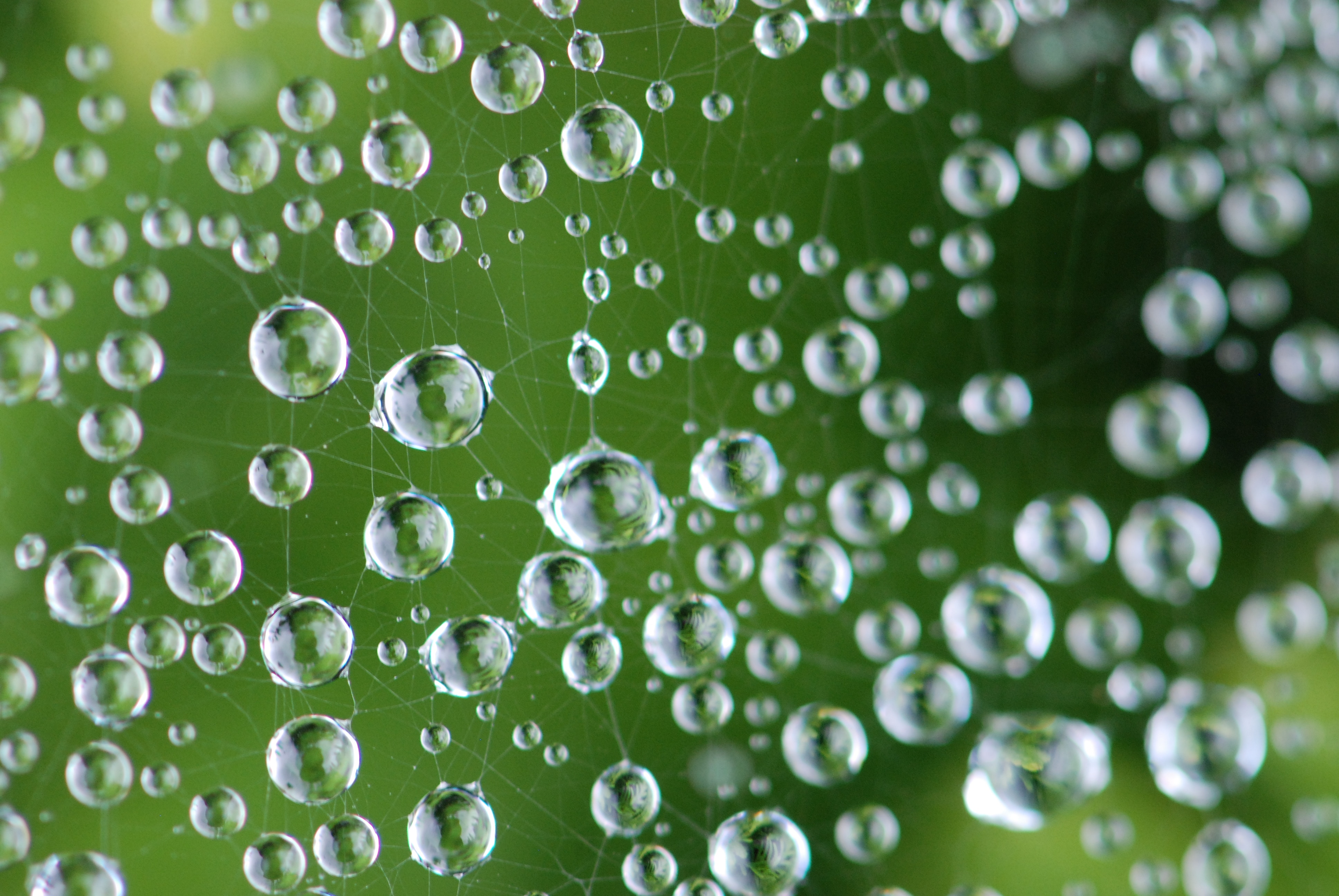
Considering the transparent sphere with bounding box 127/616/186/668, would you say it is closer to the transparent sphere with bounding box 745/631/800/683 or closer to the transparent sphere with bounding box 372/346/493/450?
the transparent sphere with bounding box 372/346/493/450

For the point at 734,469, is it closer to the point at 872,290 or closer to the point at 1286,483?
the point at 872,290

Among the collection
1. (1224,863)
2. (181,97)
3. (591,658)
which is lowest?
(1224,863)

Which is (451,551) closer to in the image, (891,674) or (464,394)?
(464,394)

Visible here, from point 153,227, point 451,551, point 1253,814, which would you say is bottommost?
point 1253,814

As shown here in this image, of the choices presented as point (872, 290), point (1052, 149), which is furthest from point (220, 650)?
point (1052, 149)

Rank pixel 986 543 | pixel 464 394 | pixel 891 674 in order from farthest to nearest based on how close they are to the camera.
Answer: pixel 986 543 → pixel 891 674 → pixel 464 394

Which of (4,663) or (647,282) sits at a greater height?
(647,282)

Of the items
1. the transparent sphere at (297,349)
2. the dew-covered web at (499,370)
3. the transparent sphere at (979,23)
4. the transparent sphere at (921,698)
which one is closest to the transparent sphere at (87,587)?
the dew-covered web at (499,370)

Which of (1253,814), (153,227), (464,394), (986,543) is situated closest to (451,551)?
(464,394)
